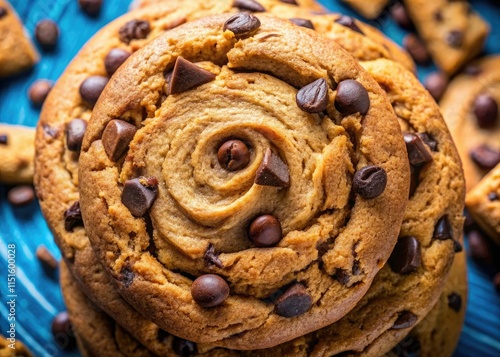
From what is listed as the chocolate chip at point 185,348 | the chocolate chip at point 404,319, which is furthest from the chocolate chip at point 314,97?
the chocolate chip at point 185,348

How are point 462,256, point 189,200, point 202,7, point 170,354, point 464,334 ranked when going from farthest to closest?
point 464,334 < point 462,256 < point 202,7 < point 170,354 < point 189,200

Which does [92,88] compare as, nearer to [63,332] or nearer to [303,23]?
[303,23]

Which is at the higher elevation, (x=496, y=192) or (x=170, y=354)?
(x=496, y=192)

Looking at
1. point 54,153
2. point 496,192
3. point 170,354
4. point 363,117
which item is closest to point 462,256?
point 496,192

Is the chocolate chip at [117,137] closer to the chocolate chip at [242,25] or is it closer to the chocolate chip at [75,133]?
the chocolate chip at [75,133]

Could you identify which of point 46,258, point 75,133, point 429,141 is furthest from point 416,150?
point 46,258

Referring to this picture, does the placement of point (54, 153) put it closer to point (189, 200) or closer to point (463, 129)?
point (189, 200)

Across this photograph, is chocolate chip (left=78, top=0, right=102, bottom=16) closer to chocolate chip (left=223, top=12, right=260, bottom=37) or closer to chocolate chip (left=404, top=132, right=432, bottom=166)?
chocolate chip (left=223, top=12, right=260, bottom=37)
